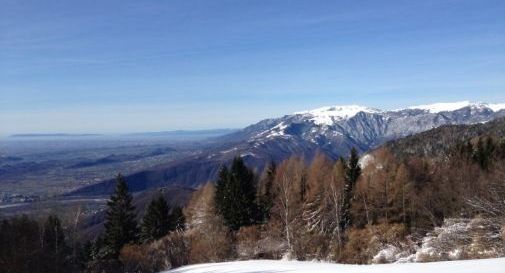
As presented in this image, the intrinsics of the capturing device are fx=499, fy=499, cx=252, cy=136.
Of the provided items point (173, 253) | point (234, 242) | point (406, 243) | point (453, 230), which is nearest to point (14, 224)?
point (173, 253)

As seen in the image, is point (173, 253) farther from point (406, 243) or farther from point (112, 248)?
point (406, 243)

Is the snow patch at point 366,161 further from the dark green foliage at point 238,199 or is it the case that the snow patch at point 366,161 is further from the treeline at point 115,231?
the treeline at point 115,231

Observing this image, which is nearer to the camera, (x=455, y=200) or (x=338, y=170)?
(x=455, y=200)

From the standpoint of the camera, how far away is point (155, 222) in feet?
208

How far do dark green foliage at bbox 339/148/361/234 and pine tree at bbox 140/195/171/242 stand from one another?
892 inches

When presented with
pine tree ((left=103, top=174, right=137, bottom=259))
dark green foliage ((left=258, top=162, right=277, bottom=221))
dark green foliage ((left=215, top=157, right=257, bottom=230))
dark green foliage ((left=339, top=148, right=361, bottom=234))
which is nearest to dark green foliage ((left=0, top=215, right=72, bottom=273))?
pine tree ((left=103, top=174, right=137, bottom=259))

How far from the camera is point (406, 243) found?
126 feet

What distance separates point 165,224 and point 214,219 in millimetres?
7067

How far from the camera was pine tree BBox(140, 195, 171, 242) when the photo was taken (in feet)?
207

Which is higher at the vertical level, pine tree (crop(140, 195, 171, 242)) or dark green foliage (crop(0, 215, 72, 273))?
dark green foliage (crop(0, 215, 72, 273))

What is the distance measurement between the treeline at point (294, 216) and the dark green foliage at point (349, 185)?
0.13m

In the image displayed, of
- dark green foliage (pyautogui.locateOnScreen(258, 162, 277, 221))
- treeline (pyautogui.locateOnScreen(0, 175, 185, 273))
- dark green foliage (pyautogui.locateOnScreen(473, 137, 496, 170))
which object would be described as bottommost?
treeline (pyautogui.locateOnScreen(0, 175, 185, 273))

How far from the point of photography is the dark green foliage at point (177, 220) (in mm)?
64312

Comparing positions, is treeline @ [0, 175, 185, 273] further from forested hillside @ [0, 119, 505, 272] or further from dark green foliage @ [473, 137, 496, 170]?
dark green foliage @ [473, 137, 496, 170]
